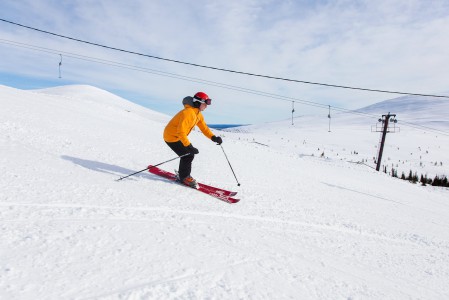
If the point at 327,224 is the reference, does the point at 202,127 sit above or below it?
above

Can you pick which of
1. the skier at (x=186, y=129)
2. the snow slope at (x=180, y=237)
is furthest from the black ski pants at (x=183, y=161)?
the snow slope at (x=180, y=237)

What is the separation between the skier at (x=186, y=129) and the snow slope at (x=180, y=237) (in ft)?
1.29

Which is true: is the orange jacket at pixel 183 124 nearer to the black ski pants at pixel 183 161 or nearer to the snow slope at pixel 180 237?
the black ski pants at pixel 183 161

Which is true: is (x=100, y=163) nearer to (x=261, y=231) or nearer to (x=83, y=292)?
(x=261, y=231)

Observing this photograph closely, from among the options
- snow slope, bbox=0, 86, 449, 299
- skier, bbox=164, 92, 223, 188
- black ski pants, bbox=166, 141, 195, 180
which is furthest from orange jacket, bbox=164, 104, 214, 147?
snow slope, bbox=0, 86, 449, 299

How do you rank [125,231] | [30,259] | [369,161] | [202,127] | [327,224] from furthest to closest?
[369,161], [202,127], [327,224], [125,231], [30,259]

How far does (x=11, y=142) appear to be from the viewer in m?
6.05

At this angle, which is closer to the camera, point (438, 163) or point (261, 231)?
point (261, 231)

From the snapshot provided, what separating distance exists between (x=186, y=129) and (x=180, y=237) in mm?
2813

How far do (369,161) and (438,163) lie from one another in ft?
20.3

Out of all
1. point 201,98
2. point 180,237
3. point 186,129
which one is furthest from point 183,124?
point 180,237

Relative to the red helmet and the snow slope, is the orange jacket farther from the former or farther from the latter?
the snow slope

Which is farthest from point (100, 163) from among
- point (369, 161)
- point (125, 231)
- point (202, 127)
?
point (369, 161)

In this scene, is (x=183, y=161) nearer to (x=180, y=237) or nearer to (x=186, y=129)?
(x=186, y=129)
